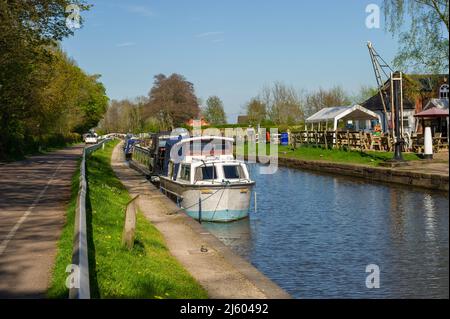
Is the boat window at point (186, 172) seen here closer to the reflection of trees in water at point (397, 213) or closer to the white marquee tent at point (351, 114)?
the reflection of trees in water at point (397, 213)

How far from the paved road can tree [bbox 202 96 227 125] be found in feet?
269

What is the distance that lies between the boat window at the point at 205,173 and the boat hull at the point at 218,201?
66 centimetres

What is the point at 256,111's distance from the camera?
9894cm

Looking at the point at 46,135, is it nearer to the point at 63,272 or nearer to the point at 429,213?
the point at 429,213

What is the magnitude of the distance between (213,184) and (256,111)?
77678 millimetres

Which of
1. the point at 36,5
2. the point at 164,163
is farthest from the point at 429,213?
the point at 36,5

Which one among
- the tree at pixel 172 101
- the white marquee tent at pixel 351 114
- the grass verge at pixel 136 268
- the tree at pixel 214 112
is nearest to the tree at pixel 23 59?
the grass verge at pixel 136 268

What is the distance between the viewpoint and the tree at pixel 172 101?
98000mm

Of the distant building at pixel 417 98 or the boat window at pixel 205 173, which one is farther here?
the distant building at pixel 417 98

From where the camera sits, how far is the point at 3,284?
920cm

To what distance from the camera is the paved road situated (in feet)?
30.8

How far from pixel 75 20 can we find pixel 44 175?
835 cm

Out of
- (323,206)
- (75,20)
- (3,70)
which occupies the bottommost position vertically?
(323,206)

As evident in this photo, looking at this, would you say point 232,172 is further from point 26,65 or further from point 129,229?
point 26,65
